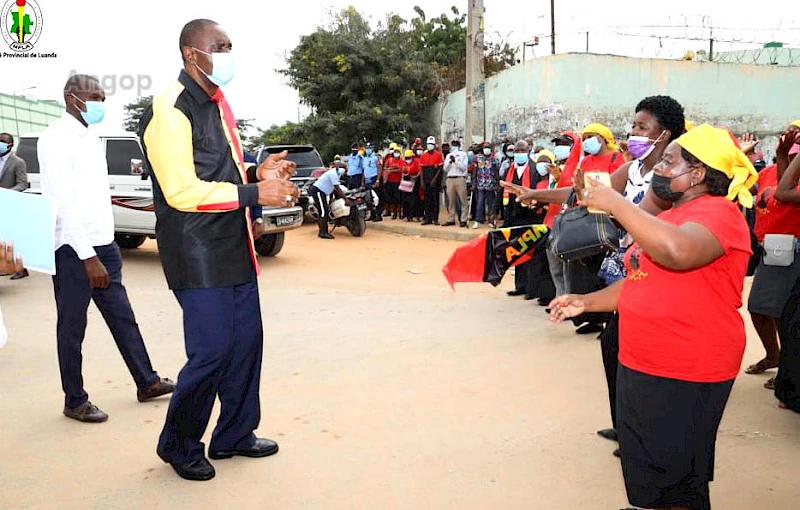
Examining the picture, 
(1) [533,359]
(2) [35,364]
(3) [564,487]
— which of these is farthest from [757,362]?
(2) [35,364]

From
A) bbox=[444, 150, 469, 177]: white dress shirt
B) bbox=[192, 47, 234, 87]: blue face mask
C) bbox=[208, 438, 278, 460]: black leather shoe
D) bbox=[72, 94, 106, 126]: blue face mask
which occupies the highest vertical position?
bbox=[192, 47, 234, 87]: blue face mask

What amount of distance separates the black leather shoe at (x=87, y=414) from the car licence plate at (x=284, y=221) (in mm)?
6795

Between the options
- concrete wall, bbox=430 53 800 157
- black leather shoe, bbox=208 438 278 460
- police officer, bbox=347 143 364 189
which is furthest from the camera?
police officer, bbox=347 143 364 189

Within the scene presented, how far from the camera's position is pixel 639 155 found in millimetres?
4023

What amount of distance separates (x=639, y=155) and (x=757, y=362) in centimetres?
250

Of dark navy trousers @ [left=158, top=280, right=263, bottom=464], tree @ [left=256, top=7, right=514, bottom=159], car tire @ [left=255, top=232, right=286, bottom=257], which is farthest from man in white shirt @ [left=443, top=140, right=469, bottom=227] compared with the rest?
dark navy trousers @ [left=158, top=280, right=263, bottom=464]

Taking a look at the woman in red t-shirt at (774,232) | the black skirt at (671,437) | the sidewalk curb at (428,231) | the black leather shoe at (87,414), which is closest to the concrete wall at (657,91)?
the sidewalk curb at (428,231)

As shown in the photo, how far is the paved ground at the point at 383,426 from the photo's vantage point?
346 centimetres

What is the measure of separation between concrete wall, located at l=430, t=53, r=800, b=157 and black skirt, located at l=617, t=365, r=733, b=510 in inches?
543

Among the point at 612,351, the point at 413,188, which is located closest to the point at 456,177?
the point at 413,188

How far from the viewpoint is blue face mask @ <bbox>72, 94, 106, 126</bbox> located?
441 centimetres

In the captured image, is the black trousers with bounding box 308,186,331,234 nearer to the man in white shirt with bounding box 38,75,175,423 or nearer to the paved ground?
the paved ground

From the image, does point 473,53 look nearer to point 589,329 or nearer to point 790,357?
point 589,329

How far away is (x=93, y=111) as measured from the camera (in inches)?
175
